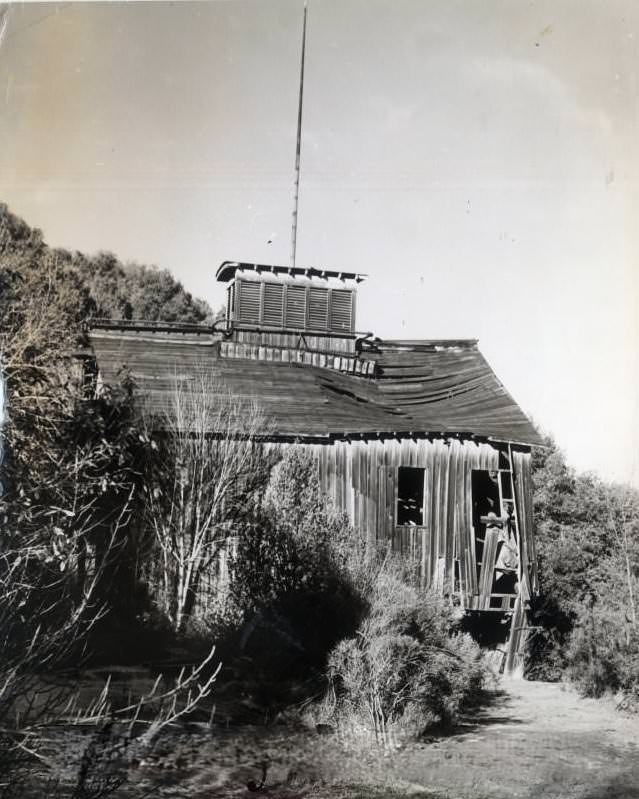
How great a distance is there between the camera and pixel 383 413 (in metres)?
7.04

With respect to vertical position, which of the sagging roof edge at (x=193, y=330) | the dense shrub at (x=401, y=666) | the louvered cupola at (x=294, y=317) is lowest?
the dense shrub at (x=401, y=666)

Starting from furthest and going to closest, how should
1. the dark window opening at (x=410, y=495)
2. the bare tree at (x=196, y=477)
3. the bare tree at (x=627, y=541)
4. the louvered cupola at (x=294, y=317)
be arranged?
the dark window opening at (x=410, y=495)
the louvered cupola at (x=294, y=317)
the bare tree at (x=627, y=541)
the bare tree at (x=196, y=477)

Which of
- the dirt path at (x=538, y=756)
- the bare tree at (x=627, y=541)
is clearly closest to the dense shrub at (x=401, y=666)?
the dirt path at (x=538, y=756)

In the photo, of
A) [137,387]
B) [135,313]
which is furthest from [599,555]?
[135,313]

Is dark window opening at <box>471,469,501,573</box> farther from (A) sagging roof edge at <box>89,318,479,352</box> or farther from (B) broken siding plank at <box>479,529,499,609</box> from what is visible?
(A) sagging roof edge at <box>89,318,479,352</box>

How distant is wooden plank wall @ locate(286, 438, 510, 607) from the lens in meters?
6.87

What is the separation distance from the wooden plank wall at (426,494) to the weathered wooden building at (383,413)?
0.01 meters

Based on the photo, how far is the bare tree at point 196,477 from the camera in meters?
5.71

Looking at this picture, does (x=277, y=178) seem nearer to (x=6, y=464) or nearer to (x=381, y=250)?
(x=381, y=250)

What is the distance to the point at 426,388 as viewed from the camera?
7230 mm

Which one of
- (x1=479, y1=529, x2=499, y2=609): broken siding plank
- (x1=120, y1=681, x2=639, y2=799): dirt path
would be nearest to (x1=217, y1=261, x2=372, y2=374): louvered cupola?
(x1=479, y1=529, x2=499, y2=609): broken siding plank

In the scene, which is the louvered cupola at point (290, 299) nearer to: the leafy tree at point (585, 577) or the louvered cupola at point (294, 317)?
the louvered cupola at point (294, 317)

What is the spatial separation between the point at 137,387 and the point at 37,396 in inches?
44.4

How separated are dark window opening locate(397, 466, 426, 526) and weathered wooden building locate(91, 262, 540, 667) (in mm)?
15
